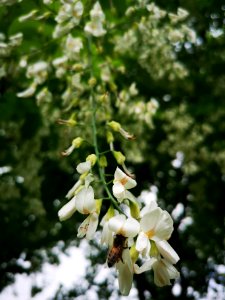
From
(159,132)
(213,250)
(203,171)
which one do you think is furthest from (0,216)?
(213,250)

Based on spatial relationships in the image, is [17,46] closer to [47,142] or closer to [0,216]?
[47,142]

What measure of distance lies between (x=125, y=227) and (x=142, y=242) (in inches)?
2.0

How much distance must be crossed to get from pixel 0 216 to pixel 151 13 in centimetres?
292

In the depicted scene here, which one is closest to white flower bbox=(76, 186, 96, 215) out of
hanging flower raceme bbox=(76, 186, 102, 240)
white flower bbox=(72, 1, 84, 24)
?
hanging flower raceme bbox=(76, 186, 102, 240)

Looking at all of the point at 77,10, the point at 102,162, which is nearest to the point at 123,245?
the point at 102,162

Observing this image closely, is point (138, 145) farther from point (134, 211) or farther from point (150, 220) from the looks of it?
point (150, 220)

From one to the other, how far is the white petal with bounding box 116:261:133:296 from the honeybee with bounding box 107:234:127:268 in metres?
0.03

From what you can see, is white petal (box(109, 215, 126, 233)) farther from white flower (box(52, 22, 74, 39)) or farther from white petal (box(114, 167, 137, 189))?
white flower (box(52, 22, 74, 39))

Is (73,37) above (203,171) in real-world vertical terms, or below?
above

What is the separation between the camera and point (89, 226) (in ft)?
3.59

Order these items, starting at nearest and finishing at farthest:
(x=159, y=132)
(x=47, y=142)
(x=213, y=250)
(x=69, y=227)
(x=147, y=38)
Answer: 1. (x=147, y=38)
2. (x=47, y=142)
3. (x=159, y=132)
4. (x=69, y=227)
5. (x=213, y=250)

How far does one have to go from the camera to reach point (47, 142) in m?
3.82

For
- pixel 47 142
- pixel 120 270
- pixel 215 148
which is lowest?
pixel 215 148

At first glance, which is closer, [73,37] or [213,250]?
[73,37]
